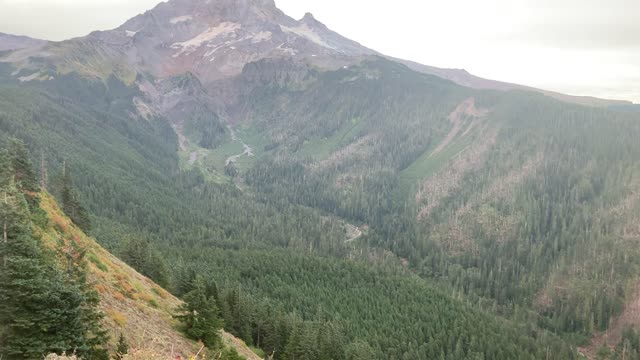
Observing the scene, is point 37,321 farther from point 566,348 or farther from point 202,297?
point 566,348

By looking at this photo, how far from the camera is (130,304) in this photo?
52062mm

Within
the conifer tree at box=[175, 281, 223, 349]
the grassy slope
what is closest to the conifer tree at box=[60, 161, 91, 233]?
the grassy slope

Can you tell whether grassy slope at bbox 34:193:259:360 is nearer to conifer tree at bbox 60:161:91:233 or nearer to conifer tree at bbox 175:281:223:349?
conifer tree at bbox 175:281:223:349

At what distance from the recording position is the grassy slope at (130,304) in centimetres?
4438

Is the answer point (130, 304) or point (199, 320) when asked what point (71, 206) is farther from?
point (199, 320)

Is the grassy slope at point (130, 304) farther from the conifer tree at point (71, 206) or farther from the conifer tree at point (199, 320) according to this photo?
the conifer tree at point (71, 206)

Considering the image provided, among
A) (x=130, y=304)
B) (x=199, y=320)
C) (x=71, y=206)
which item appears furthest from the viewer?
(x=71, y=206)

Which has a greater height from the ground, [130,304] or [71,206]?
[71,206]

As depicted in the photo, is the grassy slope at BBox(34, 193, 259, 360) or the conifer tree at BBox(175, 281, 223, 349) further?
the conifer tree at BBox(175, 281, 223, 349)

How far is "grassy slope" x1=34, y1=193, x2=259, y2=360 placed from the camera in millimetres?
44375

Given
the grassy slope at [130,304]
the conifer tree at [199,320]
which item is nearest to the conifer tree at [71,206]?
the grassy slope at [130,304]

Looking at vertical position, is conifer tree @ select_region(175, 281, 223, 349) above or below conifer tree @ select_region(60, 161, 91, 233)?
below

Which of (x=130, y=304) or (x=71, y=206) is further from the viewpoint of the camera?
(x=71, y=206)

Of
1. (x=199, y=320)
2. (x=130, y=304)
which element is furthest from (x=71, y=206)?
(x=199, y=320)
